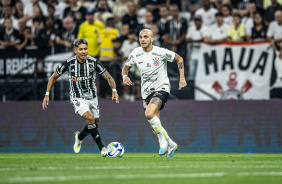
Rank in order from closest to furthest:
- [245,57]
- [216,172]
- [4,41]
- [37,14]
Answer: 1. [216,172]
2. [245,57]
3. [4,41]
4. [37,14]

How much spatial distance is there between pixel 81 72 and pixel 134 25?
589 centimetres

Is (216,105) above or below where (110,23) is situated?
below

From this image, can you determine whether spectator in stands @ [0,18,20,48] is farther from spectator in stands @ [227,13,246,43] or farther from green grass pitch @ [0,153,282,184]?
green grass pitch @ [0,153,282,184]

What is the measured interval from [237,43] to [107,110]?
4.40 meters

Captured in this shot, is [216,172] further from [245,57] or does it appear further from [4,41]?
[4,41]

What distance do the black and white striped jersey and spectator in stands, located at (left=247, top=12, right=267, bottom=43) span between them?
575cm

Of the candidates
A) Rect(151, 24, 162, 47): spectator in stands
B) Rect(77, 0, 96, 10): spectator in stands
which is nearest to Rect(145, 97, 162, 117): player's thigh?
Rect(151, 24, 162, 47): spectator in stands

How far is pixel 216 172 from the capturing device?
9.18 m

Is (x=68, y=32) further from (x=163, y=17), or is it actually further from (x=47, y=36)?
(x=163, y=17)

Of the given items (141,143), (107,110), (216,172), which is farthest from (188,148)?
(216,172)

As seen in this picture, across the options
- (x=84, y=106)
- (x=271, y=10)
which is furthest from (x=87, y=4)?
(x=84, y=106)

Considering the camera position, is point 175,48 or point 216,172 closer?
point 216,172

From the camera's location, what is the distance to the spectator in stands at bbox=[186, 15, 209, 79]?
57.3ft

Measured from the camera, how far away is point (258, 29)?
18.0 m
